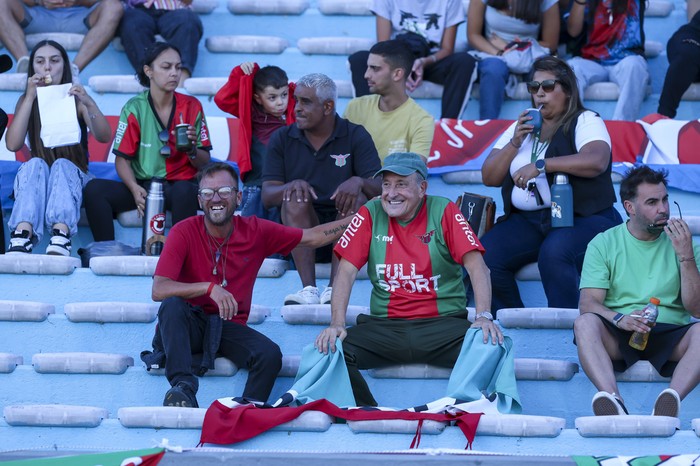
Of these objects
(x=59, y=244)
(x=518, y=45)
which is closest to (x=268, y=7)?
(x=518, y=45)

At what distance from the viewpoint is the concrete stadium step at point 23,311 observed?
5418 mm

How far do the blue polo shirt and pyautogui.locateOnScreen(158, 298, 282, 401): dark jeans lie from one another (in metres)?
1.20

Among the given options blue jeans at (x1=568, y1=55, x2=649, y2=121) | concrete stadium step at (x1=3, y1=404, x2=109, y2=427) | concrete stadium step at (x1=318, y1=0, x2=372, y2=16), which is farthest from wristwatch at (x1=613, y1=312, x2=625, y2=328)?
concrete stadium step at (x1=318, y1=0, x2=372, y2=16)

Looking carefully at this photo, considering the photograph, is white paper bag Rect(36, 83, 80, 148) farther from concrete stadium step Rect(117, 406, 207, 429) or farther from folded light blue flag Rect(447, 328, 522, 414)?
folded light blue flag Rect(447, 328, 522, 414)

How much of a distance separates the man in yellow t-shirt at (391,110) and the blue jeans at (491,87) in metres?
0.71

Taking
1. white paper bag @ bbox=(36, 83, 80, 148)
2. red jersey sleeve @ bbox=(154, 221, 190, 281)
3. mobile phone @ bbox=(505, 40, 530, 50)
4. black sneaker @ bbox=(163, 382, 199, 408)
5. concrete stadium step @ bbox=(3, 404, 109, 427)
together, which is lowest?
concrete stadium step @ bbox=(3, 404, 109, 427)

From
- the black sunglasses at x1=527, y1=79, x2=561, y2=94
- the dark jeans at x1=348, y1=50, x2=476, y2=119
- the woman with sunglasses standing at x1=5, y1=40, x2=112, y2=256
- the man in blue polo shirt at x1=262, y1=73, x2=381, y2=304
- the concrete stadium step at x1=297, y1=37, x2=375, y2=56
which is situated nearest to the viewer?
the black sunglasses at x1=527, y1=79, x2=561, y2=94

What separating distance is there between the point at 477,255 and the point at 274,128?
1965 mm

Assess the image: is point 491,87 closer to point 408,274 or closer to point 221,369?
point 408,274

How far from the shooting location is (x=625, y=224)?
520 centimetres

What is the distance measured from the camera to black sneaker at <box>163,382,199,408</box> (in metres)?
4.60

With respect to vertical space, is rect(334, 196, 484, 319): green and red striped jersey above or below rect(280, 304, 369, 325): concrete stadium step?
above

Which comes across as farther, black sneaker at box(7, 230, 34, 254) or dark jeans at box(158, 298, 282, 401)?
black sneaker at box(7, 230, 34, 254)

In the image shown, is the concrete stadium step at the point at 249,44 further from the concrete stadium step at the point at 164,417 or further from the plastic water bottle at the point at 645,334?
the concrete stadium step at the point at 164,417
